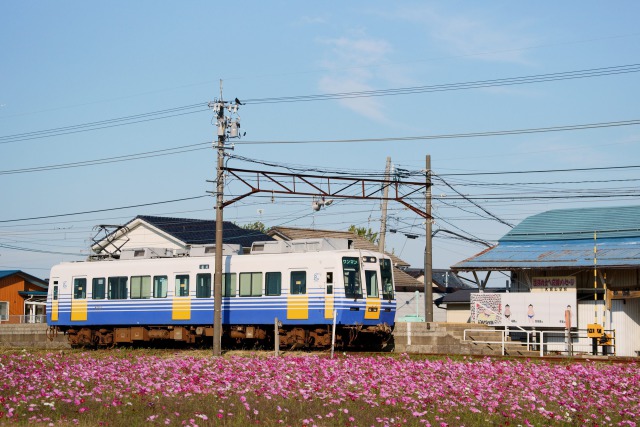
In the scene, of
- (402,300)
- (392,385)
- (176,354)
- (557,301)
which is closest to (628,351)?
(557,301)

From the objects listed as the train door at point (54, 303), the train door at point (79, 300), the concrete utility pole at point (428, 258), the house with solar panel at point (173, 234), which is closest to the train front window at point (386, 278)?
the concrete utility pole at point (428, 258)

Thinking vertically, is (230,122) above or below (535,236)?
above

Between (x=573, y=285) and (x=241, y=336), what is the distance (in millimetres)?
12978

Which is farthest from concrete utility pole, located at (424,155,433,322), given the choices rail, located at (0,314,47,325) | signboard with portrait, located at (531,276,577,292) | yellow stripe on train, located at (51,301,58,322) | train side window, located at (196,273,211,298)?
rail, located at (0,314,47,325)

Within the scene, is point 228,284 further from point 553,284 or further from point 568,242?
point 568,242

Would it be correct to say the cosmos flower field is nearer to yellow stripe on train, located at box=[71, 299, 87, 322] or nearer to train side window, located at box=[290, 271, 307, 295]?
train side window, located at box=[290, 271, 307, 295]

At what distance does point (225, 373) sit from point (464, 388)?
18.2ft

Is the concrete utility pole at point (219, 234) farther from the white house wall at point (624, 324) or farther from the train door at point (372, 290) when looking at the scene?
the white house wall at point (624, 324)

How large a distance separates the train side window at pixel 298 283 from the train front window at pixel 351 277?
4.93 feet

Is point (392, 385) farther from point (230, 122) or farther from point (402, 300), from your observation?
point (402, 300)

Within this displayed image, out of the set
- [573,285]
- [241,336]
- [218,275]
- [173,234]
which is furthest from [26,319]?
[573,285]

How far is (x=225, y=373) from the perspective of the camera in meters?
19.4

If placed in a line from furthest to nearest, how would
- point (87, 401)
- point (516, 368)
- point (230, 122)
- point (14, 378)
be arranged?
point (230, 122), point (516, 368), point (14, 378), point (87, 401)

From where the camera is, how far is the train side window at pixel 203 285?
33000 millimetres
